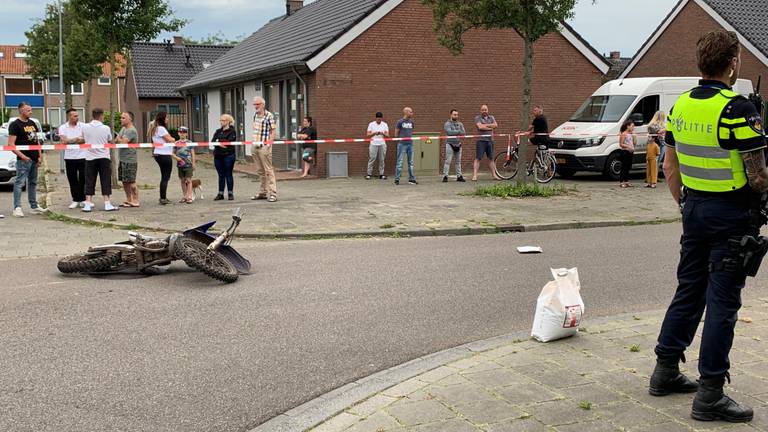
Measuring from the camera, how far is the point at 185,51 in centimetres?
4875

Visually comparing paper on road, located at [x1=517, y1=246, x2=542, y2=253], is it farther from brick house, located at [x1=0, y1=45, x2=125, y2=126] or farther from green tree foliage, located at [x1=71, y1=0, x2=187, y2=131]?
brick house, located at [x1=0, y1=45, x2=125, y2=126]

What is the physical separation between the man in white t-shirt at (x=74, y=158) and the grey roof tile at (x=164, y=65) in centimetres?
3385

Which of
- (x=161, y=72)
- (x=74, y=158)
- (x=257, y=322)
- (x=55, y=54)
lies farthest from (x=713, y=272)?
(x=161, y=72)

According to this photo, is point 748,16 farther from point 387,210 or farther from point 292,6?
point 387,210

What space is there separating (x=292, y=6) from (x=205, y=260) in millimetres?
28366

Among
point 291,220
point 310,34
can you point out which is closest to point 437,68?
point 310,34

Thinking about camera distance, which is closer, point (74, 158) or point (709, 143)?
point (709, 143)

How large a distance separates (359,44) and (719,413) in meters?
17.9

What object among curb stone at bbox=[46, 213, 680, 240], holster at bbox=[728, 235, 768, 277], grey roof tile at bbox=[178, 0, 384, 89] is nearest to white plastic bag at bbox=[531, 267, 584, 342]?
holster at bbox=[728, 235, 768, 277]

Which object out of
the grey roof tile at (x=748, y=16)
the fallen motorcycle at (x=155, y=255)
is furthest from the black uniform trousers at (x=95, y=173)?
the grey roof tile at (x=748, y=16)

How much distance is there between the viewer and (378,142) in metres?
19.6

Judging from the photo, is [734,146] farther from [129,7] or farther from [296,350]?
[129,7]

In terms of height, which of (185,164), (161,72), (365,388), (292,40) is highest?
(161,72)

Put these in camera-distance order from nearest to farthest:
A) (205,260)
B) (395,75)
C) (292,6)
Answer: (205,260), (395,75), (292,6)
